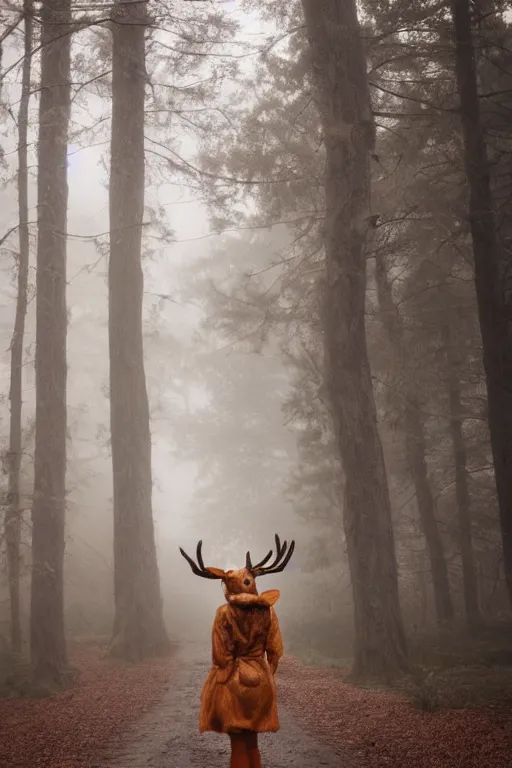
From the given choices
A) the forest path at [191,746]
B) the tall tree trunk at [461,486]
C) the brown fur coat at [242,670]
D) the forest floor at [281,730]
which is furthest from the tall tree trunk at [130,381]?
the brown fur coat at [242,670]

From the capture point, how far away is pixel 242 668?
484cm

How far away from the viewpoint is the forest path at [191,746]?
5770 mm

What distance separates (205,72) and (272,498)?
18506mm

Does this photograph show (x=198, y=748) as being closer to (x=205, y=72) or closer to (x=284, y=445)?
(x=205, y=72)

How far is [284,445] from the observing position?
27.5 meters

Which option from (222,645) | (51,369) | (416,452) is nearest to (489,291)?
(416,452)

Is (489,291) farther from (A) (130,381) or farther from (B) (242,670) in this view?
(B) (242,670)

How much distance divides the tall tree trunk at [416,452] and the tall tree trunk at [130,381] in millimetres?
6342

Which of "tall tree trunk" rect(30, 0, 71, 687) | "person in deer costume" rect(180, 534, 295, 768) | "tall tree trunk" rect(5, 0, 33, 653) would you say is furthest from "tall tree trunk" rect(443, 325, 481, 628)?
"person in deer costume" rect(180, 534, 295, 768)

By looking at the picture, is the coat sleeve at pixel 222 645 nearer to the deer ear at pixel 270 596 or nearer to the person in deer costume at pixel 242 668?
the person in deer costume at pixel 242 668

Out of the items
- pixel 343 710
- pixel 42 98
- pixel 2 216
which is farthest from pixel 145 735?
pixel 2 216

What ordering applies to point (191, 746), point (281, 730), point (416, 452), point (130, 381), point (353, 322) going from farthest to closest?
point (416, 452), point (130, 381), point (353, 322), point (281, 730), point (191, 746)

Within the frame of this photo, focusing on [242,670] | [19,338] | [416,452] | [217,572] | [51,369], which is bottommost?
[242,670]

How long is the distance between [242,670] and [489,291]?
8.40m
